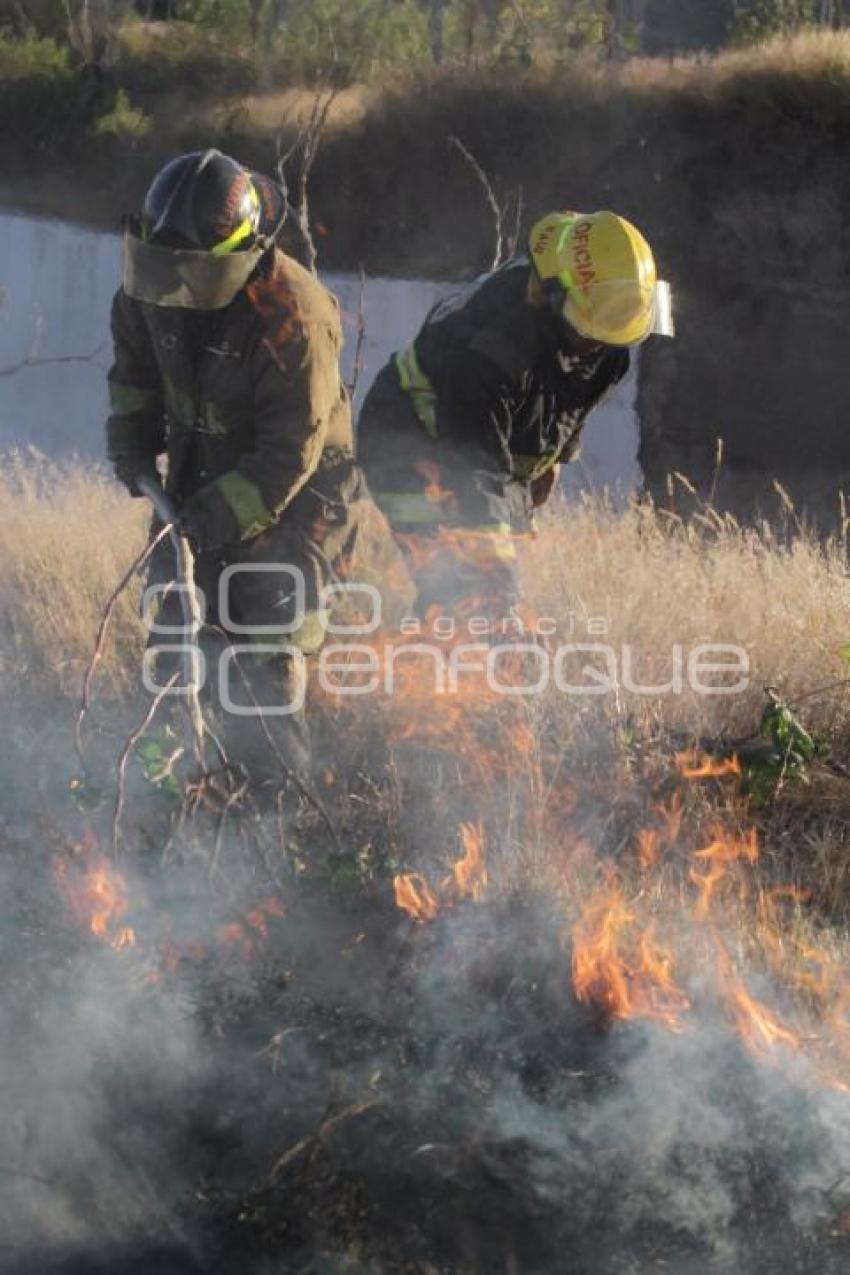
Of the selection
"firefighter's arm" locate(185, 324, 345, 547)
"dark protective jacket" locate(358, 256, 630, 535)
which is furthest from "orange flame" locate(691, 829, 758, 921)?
"firefighter's arm" locate(185, 324, 345, 547)

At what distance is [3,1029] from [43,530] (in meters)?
3.22

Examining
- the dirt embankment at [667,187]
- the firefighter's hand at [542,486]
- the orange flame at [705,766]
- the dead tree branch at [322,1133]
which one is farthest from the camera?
the dirt embankment at [667,187]

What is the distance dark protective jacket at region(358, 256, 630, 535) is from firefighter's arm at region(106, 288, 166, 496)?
0.65 metres

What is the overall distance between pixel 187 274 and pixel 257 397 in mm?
360

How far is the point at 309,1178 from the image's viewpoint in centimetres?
349

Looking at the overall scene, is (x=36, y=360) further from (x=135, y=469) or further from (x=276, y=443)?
(x=276, y=443)

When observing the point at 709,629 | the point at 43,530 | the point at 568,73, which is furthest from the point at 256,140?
the point at 709,629

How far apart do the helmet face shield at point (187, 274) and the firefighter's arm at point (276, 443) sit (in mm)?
181

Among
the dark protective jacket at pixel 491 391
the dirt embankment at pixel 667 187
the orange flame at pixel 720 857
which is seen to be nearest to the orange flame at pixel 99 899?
the dark protective jacket at pixel 491 391

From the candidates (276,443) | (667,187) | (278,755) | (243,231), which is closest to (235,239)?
(243,231)

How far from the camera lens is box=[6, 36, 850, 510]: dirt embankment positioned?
12.7 metres

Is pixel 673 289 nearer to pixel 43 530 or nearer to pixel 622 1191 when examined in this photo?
pixel 43 530

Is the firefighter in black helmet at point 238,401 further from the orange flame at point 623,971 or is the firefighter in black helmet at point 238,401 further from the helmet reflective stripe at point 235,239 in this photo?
the orange flame at point 623,971

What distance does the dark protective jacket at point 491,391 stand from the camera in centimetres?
429
